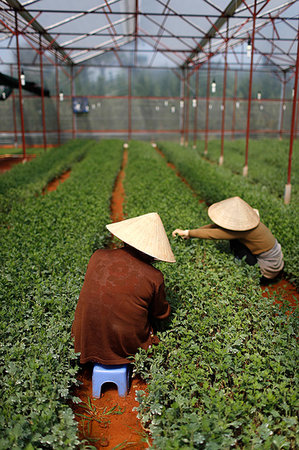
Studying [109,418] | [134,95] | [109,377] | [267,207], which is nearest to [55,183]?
[267,207]

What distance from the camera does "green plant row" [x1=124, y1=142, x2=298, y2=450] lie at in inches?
95.0

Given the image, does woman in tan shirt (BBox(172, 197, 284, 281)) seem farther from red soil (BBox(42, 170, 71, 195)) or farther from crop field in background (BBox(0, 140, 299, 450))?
red soil (BBox(42, 170, 71, 195))

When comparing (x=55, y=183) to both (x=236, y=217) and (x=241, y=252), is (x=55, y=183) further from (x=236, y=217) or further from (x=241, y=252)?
(x=236, y=217)

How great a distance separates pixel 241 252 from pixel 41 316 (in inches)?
112

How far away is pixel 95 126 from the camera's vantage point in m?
27.8

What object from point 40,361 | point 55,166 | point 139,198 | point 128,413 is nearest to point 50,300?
point 40,361

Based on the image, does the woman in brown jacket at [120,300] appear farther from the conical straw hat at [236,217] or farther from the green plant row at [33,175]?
the green plant row at [33,175]

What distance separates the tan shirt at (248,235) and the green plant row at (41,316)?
1.47m

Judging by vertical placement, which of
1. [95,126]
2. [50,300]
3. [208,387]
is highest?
[95,126]

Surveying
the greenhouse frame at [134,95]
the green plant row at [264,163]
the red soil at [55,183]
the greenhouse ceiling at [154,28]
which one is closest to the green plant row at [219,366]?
the green plant row at [264,163]

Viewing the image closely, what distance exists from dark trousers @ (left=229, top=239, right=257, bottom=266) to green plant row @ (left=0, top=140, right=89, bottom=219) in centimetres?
478

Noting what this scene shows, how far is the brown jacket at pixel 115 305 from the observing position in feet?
10.5

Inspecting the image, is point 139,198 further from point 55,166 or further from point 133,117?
point 133,117

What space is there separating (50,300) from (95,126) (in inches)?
1001
